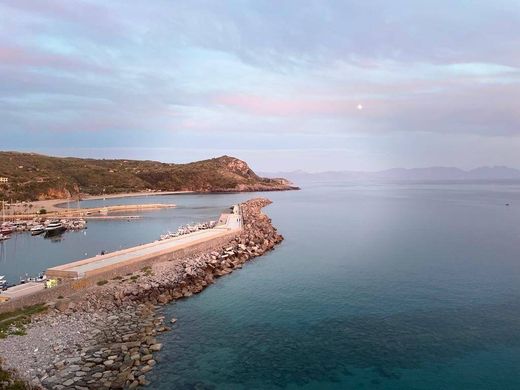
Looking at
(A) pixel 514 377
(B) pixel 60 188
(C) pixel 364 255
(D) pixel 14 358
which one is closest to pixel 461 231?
(C) pixel 364 255

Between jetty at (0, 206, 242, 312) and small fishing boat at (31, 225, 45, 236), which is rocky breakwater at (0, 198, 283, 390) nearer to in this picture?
jetty at (0, 206, 242, 312)

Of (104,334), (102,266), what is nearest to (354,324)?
(104,334)

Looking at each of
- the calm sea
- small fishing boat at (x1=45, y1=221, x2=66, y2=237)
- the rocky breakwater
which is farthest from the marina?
small fishing boat at (x1=45, y1=221, x2=66, y2=237)

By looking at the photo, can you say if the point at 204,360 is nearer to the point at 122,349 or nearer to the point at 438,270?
the point at 122,349

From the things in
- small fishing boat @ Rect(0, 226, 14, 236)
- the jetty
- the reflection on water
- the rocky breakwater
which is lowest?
the reflection on water

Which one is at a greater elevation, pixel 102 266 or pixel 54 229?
pixel 102 266

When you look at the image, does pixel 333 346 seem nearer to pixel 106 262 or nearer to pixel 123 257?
pixel 106 262
